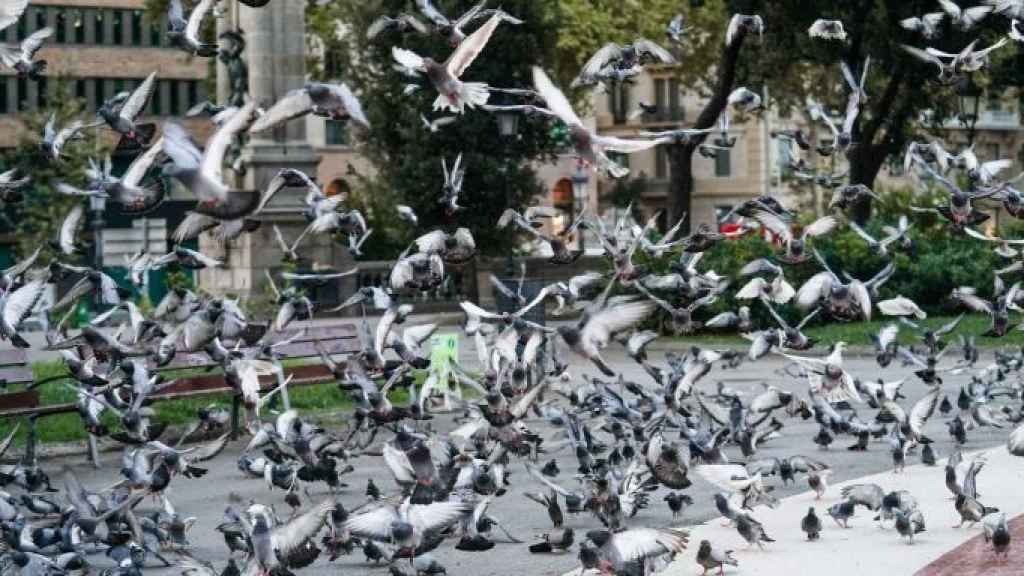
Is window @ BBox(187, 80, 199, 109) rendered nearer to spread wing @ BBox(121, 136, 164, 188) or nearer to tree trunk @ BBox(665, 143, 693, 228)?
tree trunk @ BBox(665, 143, 693, 228)

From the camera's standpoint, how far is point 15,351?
59.0 ft

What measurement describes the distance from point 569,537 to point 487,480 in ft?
1.97

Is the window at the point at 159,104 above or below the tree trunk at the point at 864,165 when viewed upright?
above

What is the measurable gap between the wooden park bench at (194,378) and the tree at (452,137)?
1140 inches

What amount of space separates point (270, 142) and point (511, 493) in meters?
26.4

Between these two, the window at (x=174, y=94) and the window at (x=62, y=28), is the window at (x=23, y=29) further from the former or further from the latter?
the window at (x=174, y=94)

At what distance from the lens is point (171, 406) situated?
65.5 ft

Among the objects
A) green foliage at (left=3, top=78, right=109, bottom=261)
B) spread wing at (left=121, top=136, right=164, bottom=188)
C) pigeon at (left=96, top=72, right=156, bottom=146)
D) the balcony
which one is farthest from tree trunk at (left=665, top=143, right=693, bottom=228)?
the balcony

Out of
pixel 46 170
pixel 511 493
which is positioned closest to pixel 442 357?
pixel 511 493

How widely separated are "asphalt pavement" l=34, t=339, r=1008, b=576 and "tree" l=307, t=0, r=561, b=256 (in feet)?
98.1

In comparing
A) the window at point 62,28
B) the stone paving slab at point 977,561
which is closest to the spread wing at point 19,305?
the stone paving slab at point 977,561

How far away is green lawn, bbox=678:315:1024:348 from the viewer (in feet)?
96.7

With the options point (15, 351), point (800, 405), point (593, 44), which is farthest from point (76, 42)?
point (800, 405)

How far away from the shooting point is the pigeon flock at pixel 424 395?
10109 mm
